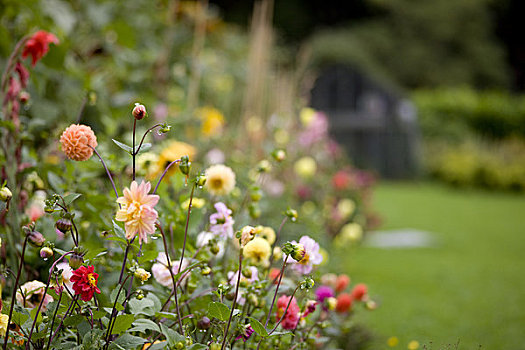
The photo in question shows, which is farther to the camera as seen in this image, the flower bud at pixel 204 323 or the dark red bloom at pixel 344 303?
the dark red bloom at pixel 344 303

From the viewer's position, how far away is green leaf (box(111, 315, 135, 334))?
0.74m

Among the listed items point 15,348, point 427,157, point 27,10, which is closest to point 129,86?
point 27,10

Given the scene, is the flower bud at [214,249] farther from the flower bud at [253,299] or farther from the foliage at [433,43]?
the foliage at [433,43]

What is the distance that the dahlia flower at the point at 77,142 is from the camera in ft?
2.52

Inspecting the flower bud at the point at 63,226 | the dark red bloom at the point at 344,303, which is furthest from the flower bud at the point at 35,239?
the dark red bloom at the point at 344,303

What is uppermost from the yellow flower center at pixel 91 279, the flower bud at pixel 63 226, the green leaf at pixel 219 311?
the flower bud at pixel 63 226

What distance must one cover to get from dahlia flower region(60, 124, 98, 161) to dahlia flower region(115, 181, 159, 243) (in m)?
0.13

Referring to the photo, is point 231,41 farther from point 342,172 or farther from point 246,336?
point 246,336

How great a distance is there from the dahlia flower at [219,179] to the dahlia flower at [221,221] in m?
0.11

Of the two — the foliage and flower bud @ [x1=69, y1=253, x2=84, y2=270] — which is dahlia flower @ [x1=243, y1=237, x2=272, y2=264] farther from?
the foliage

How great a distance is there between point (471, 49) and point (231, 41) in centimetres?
1409

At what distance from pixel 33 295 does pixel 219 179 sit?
0.37 metres

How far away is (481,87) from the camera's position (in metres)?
17.7

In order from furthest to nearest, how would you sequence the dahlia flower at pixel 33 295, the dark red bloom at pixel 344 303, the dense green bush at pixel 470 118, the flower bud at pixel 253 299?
the dense green bush at pixel 470 118 → the dark red bloom at pixel 344 303 → the flower bud at pixel 253 299 → the dahlia flower at pixel 33 295
